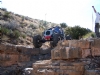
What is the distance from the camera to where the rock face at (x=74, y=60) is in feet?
24.2

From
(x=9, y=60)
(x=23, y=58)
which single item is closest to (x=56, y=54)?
(x=9, y=60)

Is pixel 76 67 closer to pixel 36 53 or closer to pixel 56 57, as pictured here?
pixel 56 57

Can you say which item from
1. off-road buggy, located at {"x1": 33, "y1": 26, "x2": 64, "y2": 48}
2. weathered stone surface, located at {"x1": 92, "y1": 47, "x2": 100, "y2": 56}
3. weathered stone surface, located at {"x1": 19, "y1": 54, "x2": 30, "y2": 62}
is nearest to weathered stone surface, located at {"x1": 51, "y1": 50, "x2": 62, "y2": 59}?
weathered stone surface, located at {"x1": 92, "y1": 47, "x2": 100, "y2": 56}

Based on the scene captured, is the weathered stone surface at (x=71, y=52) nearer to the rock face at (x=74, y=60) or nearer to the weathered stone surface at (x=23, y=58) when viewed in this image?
the rock face at (x=74, y=60)

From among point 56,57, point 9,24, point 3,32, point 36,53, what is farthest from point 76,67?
point 9,24

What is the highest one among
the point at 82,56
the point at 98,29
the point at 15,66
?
the point at 98,29

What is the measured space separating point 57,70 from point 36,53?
6344mm

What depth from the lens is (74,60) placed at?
7711mm

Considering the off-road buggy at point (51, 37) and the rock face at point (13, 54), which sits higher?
the off-road buggy at point (51, 37)

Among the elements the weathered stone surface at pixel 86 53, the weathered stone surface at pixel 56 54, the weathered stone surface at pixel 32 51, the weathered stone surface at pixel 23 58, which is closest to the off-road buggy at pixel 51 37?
the weathered stone surface at pixel 32 51

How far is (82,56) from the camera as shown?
7.89m

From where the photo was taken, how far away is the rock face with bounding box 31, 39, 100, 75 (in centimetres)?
738

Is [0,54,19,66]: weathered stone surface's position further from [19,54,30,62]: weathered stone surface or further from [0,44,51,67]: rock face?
[19,54,30,62]: weathered stone surface

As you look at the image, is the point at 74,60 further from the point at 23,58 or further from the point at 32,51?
the point at 32,51
